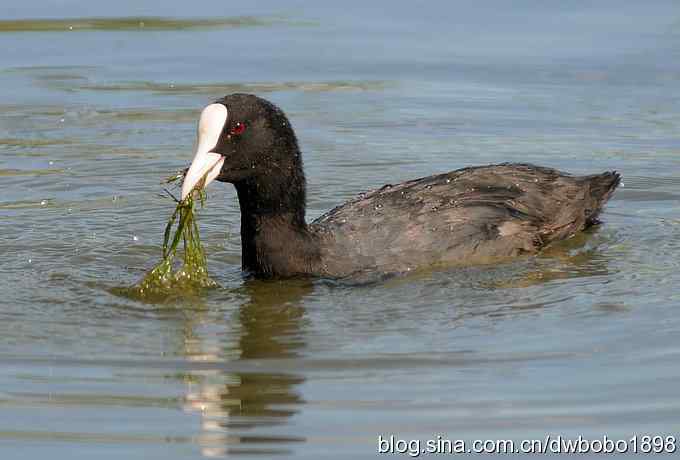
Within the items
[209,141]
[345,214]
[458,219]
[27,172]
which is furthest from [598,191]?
[27,172]

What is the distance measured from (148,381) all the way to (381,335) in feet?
3.46

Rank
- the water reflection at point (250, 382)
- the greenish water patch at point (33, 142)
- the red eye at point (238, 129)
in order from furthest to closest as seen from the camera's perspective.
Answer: the greenish water patch at point (33, 142) → the red eye at point (238, 129) → the water reflection at point (250, 382)

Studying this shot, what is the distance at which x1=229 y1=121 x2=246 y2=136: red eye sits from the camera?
6.95 m

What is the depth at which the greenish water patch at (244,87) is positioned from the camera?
36.2 feet

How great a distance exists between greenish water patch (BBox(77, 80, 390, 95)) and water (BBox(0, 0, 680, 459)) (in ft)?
0.09

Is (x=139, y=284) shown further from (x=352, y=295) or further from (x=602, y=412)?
(x=602, y=412)

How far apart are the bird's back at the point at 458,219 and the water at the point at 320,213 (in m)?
0.14

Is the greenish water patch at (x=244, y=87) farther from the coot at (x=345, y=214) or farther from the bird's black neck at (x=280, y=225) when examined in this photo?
the bird's black neck at (x=280, y=225)

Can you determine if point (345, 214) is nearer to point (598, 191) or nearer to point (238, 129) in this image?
point (238, 129)

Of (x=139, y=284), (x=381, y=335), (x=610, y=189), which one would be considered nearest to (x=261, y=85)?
(x=610, y=189)

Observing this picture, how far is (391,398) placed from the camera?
5379 millimetres

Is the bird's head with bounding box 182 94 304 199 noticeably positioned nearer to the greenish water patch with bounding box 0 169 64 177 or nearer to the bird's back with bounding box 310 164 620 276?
the bird's back with bounding box 310 164 620 276

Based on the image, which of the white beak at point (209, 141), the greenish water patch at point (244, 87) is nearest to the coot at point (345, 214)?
the white beak at point (209, 141)

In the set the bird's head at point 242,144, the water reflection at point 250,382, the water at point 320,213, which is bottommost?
the water reflection at point 250,382
